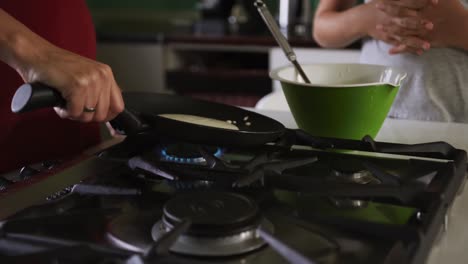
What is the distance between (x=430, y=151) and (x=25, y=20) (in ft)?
1.81

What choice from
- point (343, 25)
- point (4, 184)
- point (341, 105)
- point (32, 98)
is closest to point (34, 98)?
point (32, 98)

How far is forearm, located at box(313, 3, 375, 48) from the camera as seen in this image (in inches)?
44.0

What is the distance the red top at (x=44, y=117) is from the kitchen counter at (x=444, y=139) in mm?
320

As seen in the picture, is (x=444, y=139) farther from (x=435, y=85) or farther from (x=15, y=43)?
(x=15, y=43)

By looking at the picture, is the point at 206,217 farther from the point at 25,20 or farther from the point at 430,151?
the point at 25,20

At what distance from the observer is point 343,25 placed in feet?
3.78

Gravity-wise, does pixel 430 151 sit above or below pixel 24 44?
below

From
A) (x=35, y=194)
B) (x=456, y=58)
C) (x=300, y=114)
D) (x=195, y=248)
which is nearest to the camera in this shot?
(x=195, y=248)

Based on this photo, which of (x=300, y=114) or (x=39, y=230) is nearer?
(x=39, y=230)

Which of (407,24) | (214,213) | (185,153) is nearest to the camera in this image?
(214,213)

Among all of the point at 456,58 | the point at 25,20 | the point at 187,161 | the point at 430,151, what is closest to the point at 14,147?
the point at 25,20

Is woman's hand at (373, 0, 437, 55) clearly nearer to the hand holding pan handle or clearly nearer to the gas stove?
the gas stove

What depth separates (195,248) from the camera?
0.49 metres

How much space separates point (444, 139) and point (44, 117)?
1.86ft
